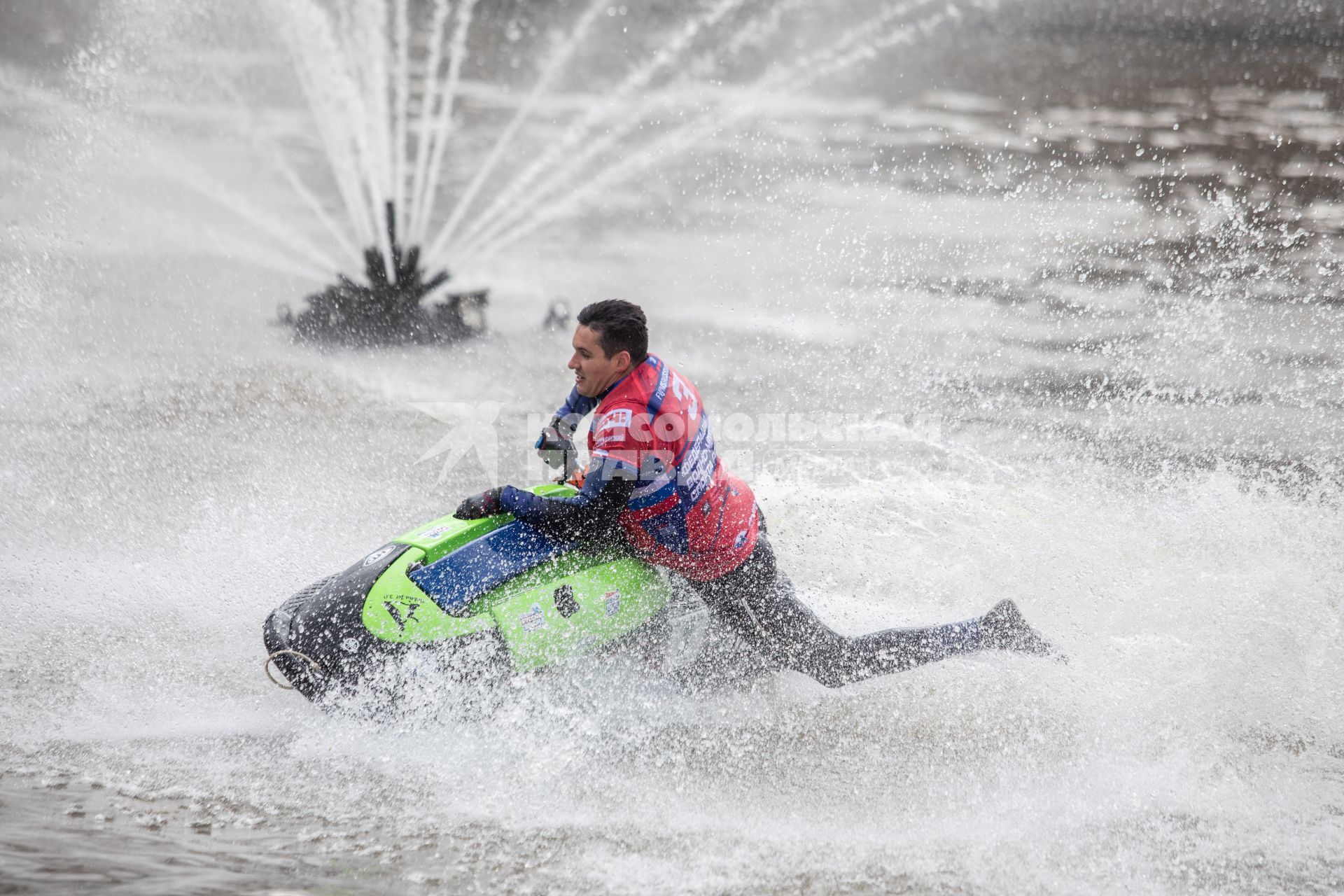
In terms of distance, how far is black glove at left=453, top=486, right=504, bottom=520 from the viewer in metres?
4.48

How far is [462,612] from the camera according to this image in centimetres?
434

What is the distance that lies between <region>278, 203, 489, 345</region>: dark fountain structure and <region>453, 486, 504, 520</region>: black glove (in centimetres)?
572

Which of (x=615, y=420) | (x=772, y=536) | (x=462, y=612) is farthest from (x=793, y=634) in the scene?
(x=772, y=536)

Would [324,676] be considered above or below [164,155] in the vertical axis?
below

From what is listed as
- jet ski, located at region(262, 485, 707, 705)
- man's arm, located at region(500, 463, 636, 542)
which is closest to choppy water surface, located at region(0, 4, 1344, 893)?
jet ski, located at region(262, 485, 707, 705)

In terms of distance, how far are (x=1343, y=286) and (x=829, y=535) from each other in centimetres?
809

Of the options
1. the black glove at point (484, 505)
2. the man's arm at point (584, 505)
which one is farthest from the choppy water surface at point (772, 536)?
the black glove at point (484, 505)

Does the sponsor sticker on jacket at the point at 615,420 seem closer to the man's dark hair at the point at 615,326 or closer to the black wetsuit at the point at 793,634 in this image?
the man's dark hair at the point at 615,326

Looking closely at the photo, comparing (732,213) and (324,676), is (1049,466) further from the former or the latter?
(732,213)

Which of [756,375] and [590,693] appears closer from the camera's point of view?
[590,693]

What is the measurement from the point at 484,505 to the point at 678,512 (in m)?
0.81

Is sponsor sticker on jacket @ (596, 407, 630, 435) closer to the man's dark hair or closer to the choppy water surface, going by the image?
the man's dark hair

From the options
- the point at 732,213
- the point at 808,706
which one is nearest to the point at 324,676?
the point at 808,706

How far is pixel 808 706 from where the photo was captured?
16.6 feet
